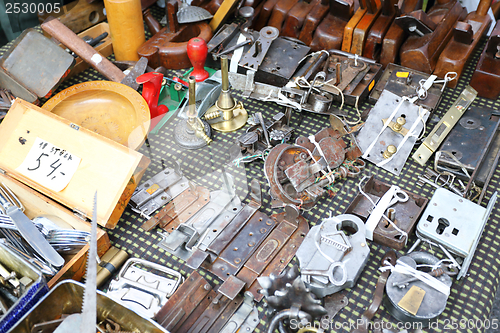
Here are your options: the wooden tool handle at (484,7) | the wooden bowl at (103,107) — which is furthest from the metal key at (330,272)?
the wooden tool handle at (484,7)

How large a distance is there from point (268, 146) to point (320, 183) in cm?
31

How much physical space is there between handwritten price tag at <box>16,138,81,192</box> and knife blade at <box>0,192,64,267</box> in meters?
0.16

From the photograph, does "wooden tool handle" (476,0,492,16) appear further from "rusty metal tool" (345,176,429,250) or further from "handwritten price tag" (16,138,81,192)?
"handwritten price tag" (16,138,81,192)

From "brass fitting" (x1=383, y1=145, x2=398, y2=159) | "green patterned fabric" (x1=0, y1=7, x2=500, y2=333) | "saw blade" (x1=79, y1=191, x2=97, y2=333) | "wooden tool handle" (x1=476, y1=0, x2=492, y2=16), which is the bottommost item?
"green patterned fabric" (x1=0, y1=7, x2=500, y2=333)

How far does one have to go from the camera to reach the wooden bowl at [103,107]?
6.45 ft

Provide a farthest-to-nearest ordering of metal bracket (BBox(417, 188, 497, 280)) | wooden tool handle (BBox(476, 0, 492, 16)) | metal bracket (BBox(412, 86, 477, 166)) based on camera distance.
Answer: wooden tool handle (BBox(476, 0, 492, 16)) < metal bracket (BBox(412, 86, 477, 166)) < metal bracket (BBox(417, 188, 497, 280))

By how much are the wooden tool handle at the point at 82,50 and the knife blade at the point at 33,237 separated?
2.77ft

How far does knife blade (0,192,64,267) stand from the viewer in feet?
4.97

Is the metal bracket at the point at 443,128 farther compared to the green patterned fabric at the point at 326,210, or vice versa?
the metal bracket at the point at 443,128

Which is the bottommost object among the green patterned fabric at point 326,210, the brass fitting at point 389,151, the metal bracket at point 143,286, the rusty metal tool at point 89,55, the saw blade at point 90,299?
the metal bracket at point 143,286

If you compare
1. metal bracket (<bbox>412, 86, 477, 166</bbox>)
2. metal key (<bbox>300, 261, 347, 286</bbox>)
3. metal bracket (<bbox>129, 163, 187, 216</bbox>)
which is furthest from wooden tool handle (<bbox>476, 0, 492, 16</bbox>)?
metal bracket (<bbox>129, 163, 187, 216</bbox>)

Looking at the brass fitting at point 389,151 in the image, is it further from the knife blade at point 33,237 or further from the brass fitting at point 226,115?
the knife blade at point 33,237

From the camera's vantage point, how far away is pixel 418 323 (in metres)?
1.44

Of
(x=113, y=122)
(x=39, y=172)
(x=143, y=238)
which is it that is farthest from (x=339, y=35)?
(x=39, y=172)
